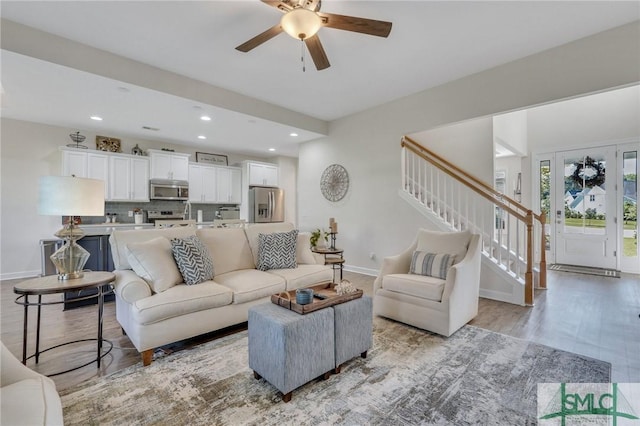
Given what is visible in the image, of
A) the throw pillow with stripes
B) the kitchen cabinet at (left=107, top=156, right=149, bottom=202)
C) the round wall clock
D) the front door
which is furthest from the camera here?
the round wall clock

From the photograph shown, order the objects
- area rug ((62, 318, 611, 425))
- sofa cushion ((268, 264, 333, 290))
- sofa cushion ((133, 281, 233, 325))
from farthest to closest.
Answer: sofa cushion ((268, 264, 333, 290)) → sofa cushion ((133, 281, 233, 325)) → area rug ((62, 318, 611, 425))

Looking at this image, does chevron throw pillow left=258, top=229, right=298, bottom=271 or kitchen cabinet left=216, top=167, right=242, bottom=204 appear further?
kitchen cabinet left=216, top=167, right=242, bottom=204

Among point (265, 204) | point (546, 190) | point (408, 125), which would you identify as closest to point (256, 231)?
point (408, 125)

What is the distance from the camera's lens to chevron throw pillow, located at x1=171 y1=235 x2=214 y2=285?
2.60 m

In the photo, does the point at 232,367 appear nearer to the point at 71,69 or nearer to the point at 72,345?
the point at 72,345

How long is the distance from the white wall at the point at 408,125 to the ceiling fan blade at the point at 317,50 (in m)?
2.23

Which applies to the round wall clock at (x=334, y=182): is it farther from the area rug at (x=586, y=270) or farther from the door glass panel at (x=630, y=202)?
the door glass panel at (x=630, y=202)

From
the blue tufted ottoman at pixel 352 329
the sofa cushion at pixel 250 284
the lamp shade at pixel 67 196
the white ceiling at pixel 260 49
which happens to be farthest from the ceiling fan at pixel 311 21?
the sofa cushion at pixel 250 284

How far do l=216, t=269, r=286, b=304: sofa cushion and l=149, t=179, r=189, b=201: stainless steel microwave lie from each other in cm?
376

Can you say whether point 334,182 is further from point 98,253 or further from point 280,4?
point 98,253

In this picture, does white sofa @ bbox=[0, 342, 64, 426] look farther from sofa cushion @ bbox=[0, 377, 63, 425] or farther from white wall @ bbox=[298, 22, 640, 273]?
white wall @ bbox=[298, 22, 640, 273]

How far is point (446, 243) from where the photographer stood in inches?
123

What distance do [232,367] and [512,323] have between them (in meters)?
→ 2.71

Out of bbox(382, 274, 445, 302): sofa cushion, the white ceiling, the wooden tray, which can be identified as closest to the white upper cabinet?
the white ceiling
